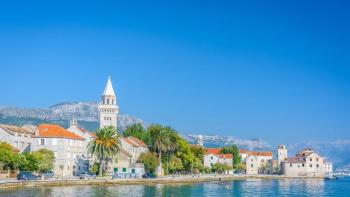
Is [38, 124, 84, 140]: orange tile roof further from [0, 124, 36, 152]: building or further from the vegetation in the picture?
the vegetation

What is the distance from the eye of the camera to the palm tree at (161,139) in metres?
133

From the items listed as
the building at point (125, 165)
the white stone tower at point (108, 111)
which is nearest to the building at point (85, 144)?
the building at point (125, 165)

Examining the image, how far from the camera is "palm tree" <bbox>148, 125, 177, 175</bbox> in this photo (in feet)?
436

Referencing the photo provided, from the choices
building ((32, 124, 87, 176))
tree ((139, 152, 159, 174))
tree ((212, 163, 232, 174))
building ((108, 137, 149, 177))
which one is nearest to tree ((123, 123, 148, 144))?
tree ((139, 152, 159, 174))

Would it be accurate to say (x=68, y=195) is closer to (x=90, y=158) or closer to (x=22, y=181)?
(x=22, y=181)

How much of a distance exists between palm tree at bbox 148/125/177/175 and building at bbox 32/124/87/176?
25373 mm

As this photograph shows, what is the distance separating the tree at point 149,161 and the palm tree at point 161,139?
641cm

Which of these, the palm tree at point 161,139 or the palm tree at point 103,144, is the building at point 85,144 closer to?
the palm tree at point 103,144

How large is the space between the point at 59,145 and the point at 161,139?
32067 millimetres

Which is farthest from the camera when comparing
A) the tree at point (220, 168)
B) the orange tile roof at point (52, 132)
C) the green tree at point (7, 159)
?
the tree at point (220, 168)

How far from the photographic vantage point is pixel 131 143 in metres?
130

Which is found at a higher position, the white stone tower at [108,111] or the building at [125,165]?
the white stone tower at [108,111]

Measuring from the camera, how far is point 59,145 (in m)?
107

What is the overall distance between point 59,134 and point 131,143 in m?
25.4
